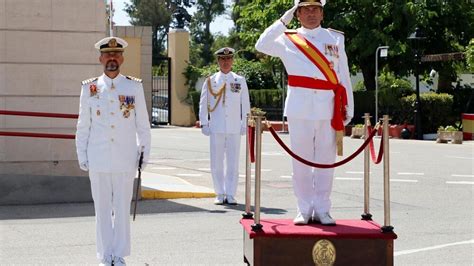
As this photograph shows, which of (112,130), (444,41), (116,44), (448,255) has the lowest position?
(448,255)

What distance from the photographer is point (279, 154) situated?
2497 cm

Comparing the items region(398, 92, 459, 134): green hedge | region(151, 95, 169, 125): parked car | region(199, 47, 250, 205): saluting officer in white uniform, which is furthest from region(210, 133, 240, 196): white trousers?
region(151, 95, 169, 125): parked car

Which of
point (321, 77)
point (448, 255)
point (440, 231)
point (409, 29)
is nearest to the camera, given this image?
point (321, 77)

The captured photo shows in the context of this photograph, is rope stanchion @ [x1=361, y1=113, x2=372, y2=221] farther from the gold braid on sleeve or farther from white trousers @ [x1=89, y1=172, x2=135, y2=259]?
the gold braid on sleeve

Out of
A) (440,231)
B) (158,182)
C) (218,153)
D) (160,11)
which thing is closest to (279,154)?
(158,182)

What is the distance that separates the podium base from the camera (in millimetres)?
7434

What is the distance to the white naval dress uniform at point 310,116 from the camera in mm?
8164

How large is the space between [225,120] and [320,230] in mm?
6339

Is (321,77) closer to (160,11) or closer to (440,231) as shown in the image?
(440,231)

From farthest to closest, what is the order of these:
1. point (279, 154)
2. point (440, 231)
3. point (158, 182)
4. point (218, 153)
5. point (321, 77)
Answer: point (279, 154) → point (158, 182) → point (218, 153) → point (440, 231) → point (321, 77)

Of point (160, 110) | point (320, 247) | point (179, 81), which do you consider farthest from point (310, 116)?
point (160, 110)

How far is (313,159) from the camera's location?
8.23m

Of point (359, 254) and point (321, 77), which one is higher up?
point (321, 77)

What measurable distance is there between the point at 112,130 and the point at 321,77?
1842 mm
